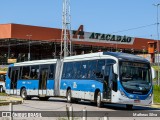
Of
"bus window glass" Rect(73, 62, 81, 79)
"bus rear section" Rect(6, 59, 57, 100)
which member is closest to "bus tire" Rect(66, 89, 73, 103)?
"bus window glass" Rect(73, 62, 81, 79)

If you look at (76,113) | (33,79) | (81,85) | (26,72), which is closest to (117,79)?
(76,113)

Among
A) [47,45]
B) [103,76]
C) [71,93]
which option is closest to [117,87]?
[103,76]

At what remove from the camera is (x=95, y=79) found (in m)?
24.8

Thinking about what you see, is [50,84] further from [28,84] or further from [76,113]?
[76,113]

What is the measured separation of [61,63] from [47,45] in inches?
2800

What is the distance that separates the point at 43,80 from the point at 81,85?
5.80 meters

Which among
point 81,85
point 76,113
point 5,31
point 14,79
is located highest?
point 5,31

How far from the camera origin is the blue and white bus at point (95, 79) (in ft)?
74.4

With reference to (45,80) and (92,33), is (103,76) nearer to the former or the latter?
(45,80)

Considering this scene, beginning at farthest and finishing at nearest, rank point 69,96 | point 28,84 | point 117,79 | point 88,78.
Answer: point 28,84 < point 69,96 < point 88,78 < point 117,79

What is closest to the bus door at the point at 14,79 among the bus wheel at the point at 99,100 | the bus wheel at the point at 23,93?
the bus wheel at the point at 23,93

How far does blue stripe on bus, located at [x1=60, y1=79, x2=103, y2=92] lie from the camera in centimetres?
2452

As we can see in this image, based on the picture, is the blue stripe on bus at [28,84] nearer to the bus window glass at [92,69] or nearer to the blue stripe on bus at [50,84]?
the blue stripe on bus at [50,84]

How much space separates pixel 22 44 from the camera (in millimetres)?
94438
